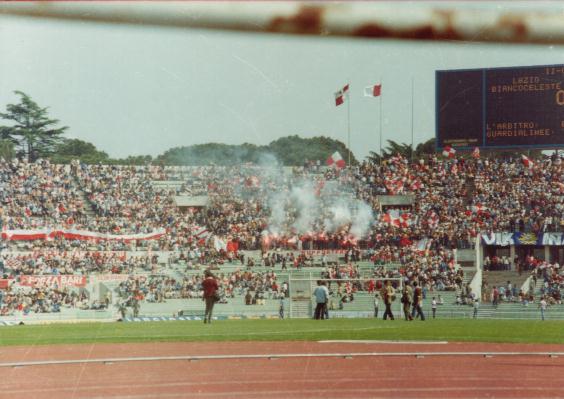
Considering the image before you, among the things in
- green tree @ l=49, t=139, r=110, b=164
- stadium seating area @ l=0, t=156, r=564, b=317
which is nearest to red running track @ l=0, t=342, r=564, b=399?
stadium seating area @ l=0, t=156, r=564, b=317

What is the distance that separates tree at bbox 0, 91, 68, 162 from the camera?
43.8m

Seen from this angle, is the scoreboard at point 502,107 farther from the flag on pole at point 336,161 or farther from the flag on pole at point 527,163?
the flag on pole at point 336,161

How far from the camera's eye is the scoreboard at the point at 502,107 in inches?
1249

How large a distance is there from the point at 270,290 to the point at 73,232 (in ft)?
30.8

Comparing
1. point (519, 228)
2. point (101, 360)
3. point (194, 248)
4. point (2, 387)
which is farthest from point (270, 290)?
point (2, 387)

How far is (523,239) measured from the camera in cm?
3394

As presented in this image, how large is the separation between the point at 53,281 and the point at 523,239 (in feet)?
64.8

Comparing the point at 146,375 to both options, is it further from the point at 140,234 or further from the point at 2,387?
the point at 140,234

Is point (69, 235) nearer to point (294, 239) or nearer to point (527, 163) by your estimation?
point (294, 239)

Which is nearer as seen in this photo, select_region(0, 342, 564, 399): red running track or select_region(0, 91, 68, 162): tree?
select_region(0, 342, 564, 399): red running track

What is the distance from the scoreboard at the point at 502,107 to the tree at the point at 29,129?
914 inches

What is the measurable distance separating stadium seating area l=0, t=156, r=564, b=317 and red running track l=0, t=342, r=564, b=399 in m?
16.0

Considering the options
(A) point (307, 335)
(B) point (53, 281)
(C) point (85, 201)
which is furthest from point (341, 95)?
(A) point (307, 335)

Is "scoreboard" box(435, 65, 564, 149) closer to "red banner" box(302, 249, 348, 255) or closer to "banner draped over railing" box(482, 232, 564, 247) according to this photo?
"banner draped over railing" box(482, 232, 564, 247)
